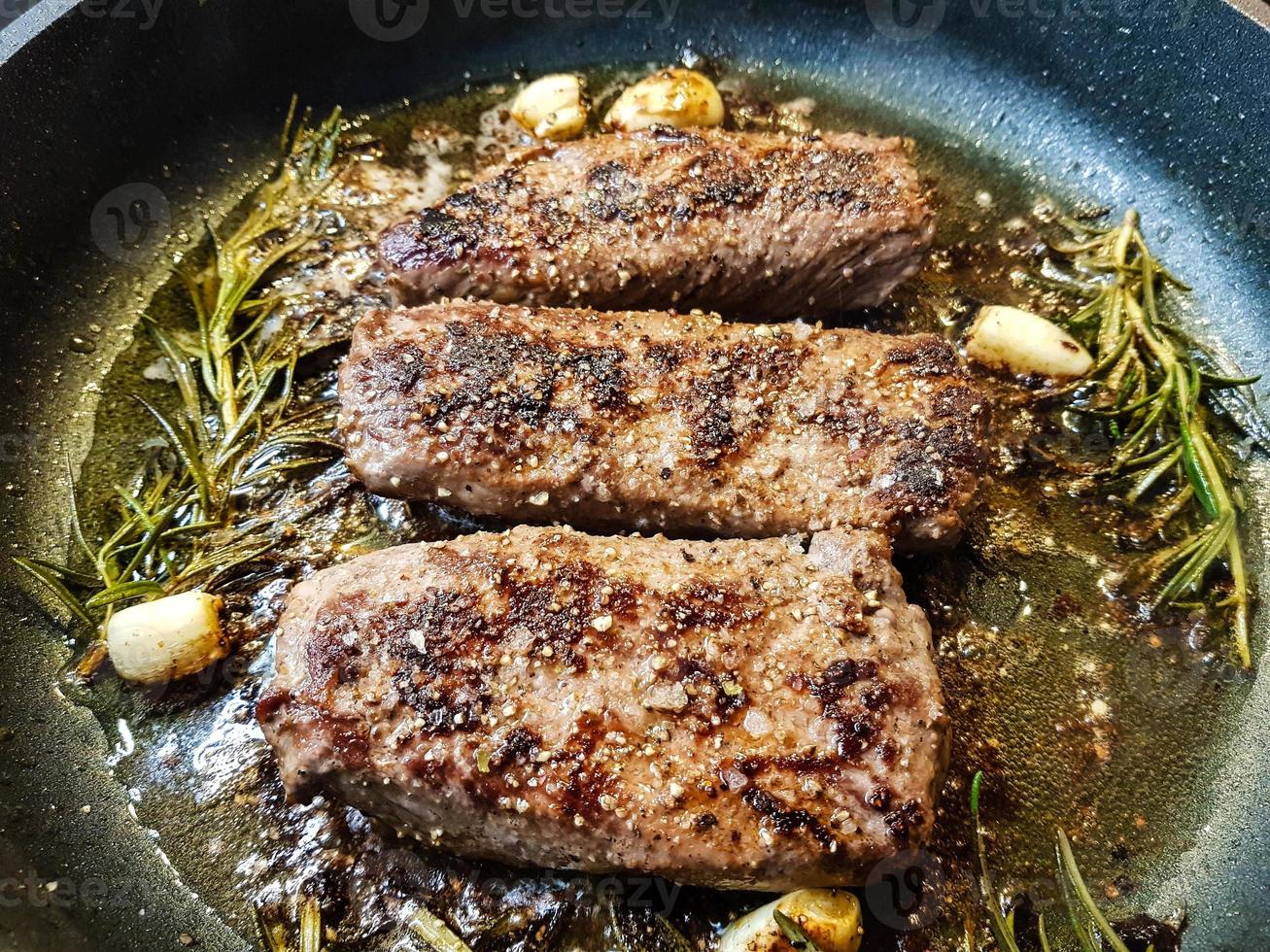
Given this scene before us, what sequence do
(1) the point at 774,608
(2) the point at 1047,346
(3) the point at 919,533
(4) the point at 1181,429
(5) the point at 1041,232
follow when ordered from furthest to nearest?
(5) the point at 1041,232
(2) the point at 1047,346
(4) the point at 1181,429
(3) the point at 919,533
(1) the point at 774,608

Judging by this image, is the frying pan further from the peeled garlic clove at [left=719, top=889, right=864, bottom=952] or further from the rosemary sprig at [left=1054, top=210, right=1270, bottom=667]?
the peeled garlic clove at [left=719, top=889, right=864, bottom=952]

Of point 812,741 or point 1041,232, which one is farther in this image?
point 1041,232

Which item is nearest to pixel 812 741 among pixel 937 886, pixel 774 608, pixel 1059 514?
pixel 774 608

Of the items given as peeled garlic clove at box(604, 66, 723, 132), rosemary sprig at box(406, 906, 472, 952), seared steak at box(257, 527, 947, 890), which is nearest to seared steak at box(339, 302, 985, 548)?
seared steak at box(257, 527, 947, 890)

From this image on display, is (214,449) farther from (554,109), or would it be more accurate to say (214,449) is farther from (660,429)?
(554,109)

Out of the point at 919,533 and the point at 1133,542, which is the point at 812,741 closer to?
the point at 919,533

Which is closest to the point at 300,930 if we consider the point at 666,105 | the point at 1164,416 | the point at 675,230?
the point at 675,230

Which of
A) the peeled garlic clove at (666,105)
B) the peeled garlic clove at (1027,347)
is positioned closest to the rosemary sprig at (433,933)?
the peeled garlic clove at (1027,347)
